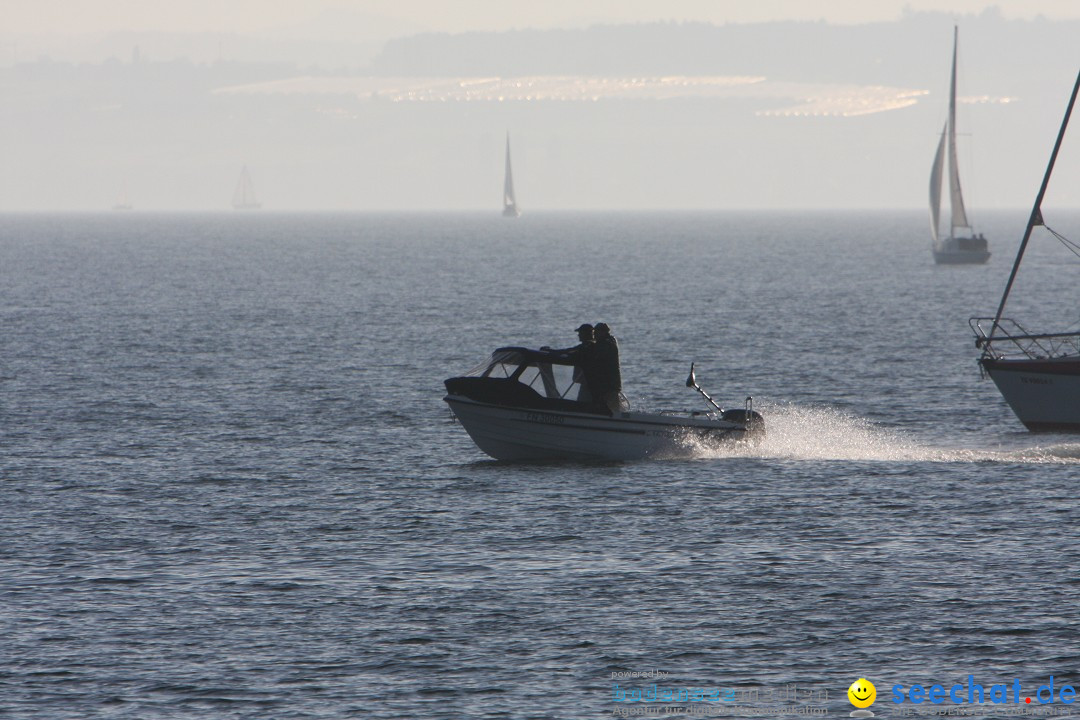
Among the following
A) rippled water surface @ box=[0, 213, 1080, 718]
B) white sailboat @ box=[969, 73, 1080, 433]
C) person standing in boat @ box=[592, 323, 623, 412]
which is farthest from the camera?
white sailboat @ box=[969, 73, 1080, 433]

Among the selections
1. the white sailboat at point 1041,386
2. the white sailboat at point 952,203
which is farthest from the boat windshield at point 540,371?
the white sailboat at point 952,203

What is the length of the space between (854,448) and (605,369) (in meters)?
8.92

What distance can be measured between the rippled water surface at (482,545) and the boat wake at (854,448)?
0.15m

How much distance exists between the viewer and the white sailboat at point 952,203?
127m

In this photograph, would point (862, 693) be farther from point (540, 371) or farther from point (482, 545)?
point (540, 371)

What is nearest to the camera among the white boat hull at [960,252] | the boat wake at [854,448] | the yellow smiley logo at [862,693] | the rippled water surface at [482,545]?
the yellow smiley logo at [862,693]

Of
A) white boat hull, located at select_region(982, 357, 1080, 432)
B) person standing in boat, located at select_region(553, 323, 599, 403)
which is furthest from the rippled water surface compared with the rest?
person standing in boat, located at select_region(553, 323, 599, 403)

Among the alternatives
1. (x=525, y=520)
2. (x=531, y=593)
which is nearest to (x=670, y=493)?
(x=525, y=520)

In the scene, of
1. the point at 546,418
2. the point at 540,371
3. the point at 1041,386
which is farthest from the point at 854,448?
the point at 540,371

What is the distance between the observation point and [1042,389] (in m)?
41.2

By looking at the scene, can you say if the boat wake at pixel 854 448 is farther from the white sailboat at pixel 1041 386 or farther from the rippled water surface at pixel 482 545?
the white sailboat at pixel 1041 386

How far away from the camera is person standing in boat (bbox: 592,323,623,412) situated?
33844 mm

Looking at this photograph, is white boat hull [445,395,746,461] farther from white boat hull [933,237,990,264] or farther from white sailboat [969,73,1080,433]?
white boat hull [933,237,990,264]

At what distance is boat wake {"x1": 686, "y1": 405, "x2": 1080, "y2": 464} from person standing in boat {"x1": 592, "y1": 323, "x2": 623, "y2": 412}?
114 inches
